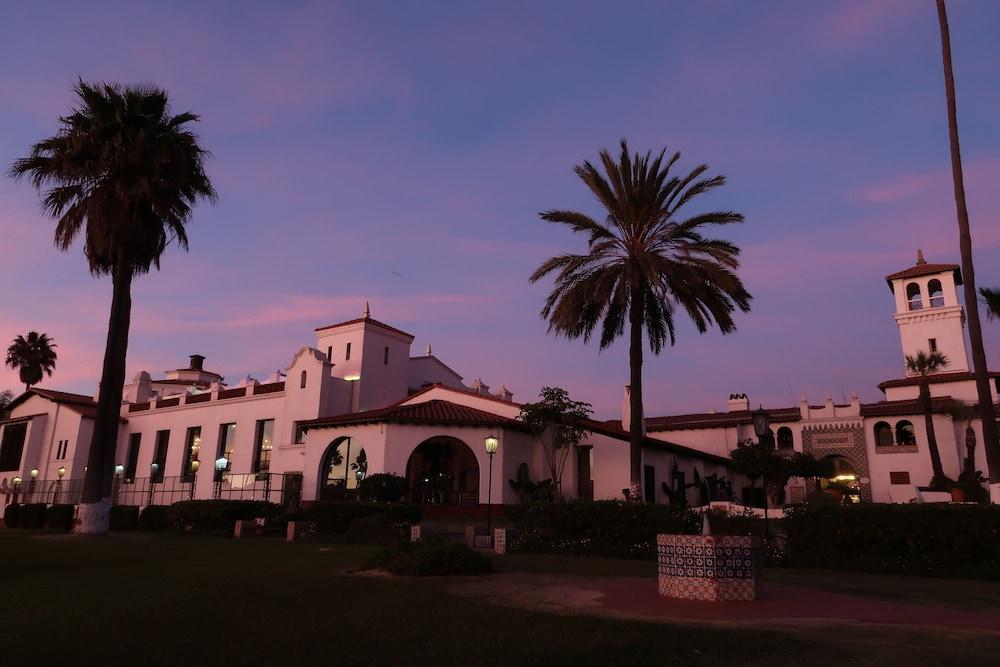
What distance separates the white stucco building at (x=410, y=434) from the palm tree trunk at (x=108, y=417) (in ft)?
28.7

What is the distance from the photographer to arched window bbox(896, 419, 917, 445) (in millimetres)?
39500

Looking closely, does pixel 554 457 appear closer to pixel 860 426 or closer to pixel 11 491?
pixel 860 426

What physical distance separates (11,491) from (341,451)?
26679mm

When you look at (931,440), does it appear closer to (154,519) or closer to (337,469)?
(337,469)

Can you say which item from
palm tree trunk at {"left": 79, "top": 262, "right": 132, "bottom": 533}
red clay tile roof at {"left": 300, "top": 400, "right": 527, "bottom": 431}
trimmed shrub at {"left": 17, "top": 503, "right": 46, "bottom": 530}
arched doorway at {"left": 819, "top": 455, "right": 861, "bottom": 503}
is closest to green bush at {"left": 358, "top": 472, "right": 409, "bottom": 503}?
red clay tile roof at {"left": 300, "top": 400, "right": 527, "bottom": 431}

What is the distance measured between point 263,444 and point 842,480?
35.9 m

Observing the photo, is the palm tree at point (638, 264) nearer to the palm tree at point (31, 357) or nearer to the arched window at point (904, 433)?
the arched window at point (904, 433)

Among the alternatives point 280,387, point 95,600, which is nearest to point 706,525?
point 95,600

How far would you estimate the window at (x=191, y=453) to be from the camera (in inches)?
1777

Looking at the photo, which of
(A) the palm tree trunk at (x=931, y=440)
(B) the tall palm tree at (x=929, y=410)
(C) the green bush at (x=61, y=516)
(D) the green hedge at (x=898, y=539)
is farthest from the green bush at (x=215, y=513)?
(B) the tall palm tree at (x=929, y=410)

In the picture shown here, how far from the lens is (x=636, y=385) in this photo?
73.7ft

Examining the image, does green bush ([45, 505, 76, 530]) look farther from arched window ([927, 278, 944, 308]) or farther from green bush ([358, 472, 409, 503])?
arched window ([927, 278, 944, 308])

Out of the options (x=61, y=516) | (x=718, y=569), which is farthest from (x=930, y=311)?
(x=61, y=516)

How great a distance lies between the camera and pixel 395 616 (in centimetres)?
778
